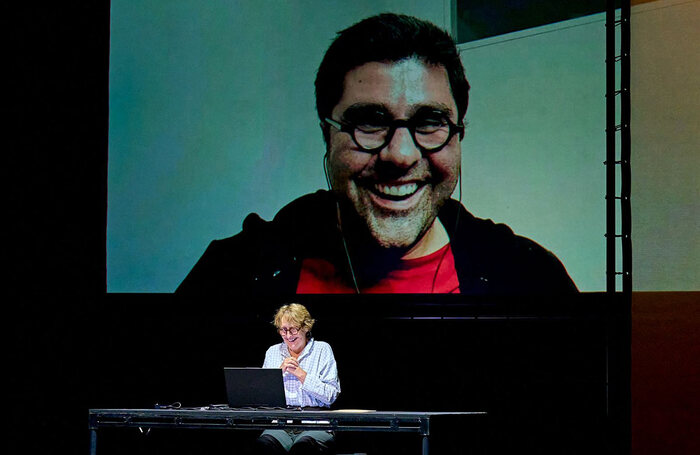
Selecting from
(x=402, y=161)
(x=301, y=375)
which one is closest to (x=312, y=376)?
(x=301, y=375)

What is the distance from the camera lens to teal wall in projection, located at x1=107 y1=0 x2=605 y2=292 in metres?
4.18

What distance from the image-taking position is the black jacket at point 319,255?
4.25m

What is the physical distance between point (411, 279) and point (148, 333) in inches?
62.7

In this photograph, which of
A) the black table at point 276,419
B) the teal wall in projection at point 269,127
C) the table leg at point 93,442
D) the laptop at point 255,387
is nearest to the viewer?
the black table at point 276,419

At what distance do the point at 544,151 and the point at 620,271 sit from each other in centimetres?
71

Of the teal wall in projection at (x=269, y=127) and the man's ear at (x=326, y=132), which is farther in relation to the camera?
the man's ear at (x=326, y=132)

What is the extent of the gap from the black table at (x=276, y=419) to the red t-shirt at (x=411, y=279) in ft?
3.18

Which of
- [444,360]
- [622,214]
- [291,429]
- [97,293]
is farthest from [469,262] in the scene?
[97,293]

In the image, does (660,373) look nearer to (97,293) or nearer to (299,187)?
(299,187)

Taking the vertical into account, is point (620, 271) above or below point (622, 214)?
below

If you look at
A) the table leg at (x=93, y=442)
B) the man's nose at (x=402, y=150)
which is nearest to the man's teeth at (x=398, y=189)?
the man's nose at (x=402, y=150)

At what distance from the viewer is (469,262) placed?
14.2ft

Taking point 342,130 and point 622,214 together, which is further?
point 342,130

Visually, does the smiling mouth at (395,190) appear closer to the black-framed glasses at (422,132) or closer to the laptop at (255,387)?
the black-framed glasses at (422,132)
